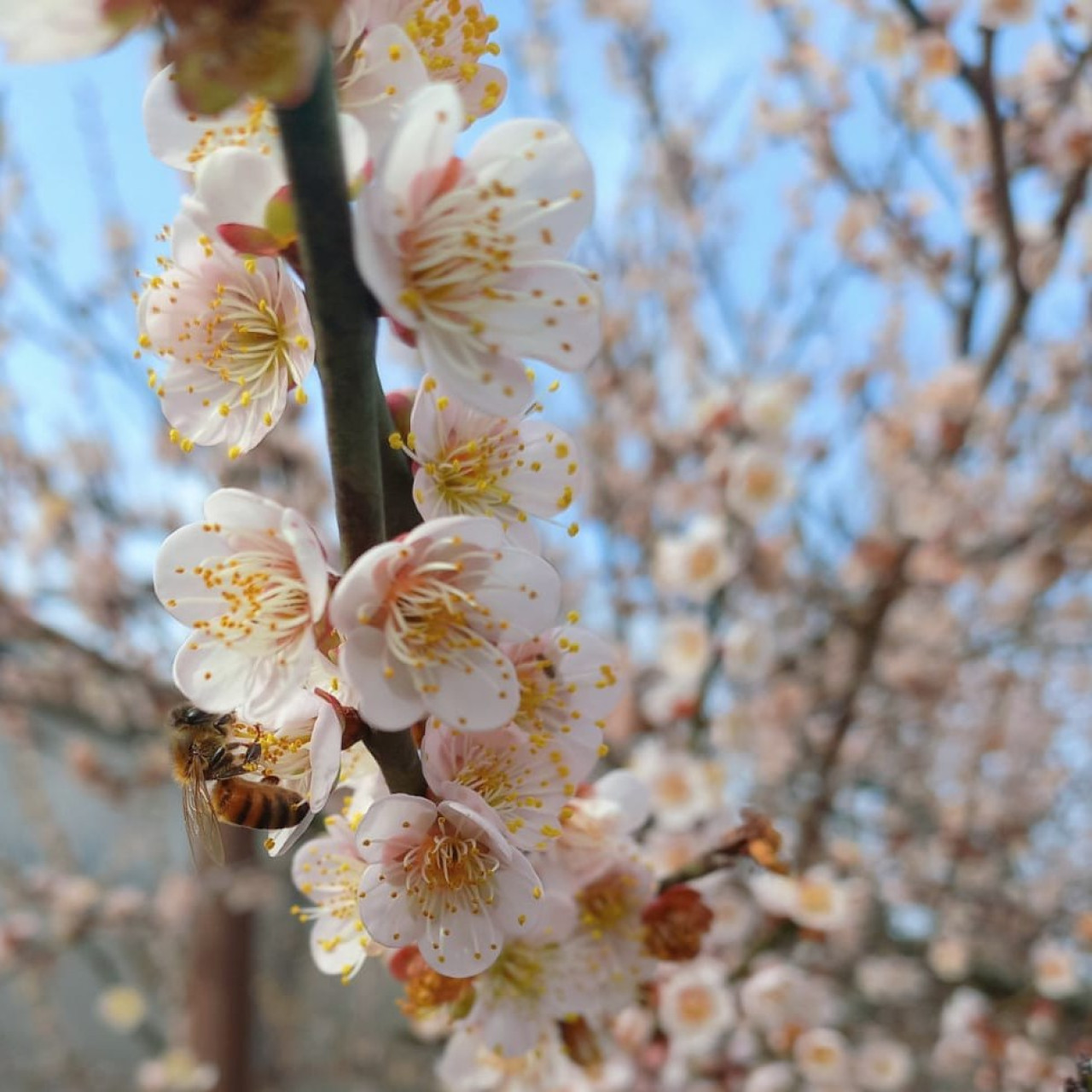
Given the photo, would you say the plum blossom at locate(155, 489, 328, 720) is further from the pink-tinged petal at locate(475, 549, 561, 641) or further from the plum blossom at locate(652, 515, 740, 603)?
the plum blossom at locate(652, 515, 740, 603)

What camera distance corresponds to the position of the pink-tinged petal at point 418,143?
547 mm

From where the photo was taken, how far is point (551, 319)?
626 millimetres

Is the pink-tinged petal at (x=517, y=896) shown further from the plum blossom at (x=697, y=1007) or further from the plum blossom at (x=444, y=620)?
the plum blossom at (x=697, y=1007)

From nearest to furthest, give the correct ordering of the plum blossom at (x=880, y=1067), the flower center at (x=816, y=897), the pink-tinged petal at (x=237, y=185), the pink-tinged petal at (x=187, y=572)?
the pink-tinged petal at (x=237, y=185) → the pink-tinged petal at (x=187, y=572) → the flower center at (x=816, y=897) → the plum blossom at (x=880, y=1067)

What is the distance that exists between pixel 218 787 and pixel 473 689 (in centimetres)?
33

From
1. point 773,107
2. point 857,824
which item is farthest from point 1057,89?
point 857,824

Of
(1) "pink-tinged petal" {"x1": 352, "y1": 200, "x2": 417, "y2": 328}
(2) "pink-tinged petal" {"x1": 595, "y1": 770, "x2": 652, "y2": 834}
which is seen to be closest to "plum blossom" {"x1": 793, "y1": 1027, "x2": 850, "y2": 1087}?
(2) "pink-tinged petal" {"x1": 595, "y1": 770, "x2": 652, "y2": 834}

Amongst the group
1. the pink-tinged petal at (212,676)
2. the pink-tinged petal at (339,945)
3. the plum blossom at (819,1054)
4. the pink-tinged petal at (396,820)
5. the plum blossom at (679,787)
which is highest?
the pink-tinged petal at (212,676)

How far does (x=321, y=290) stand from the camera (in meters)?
0.54

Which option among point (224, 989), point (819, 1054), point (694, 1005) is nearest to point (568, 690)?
point (694, 1005)

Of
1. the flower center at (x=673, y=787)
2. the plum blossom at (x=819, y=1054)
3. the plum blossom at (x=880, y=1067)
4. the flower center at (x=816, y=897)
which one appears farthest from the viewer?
the plum blossom at (x=880, y=1067)

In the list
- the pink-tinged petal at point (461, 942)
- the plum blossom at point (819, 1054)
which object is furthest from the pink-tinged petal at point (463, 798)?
the plum blossom at point (819, 1054)

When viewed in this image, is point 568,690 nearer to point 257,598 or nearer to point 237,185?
point 257,598

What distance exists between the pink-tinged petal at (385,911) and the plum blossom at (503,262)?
0.39m
